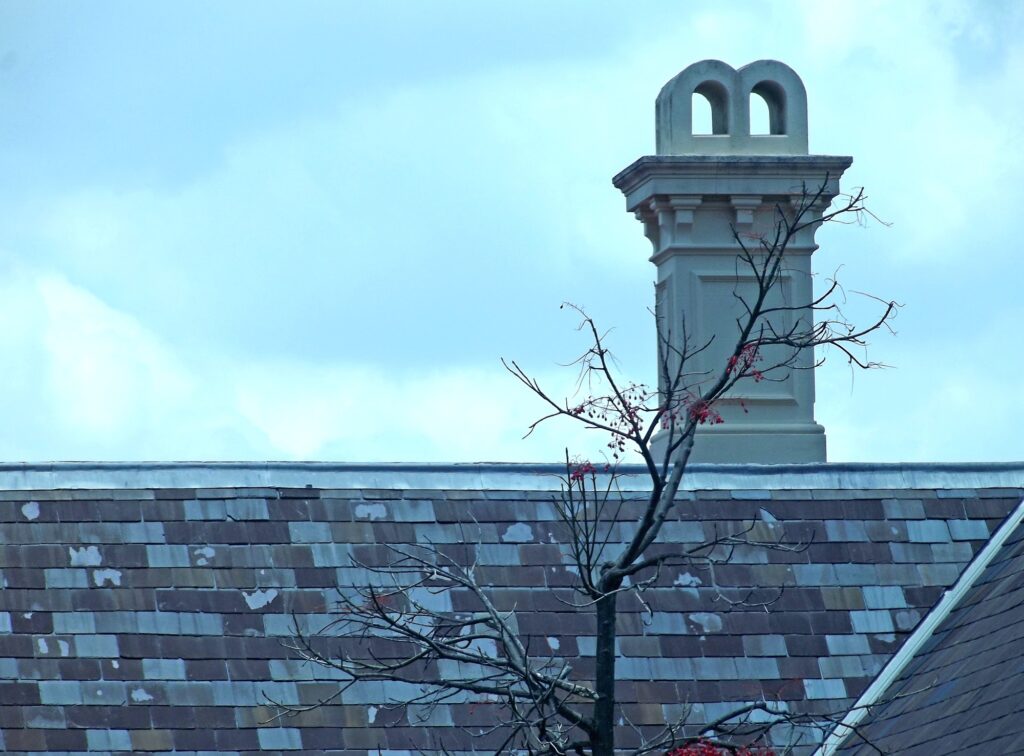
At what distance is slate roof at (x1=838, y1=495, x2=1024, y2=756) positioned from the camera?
357 inches

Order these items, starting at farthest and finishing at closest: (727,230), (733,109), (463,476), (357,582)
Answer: (733,109), (727,230), (463,476), (357,582)

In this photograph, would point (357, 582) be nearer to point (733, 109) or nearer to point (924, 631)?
point (924, 631)

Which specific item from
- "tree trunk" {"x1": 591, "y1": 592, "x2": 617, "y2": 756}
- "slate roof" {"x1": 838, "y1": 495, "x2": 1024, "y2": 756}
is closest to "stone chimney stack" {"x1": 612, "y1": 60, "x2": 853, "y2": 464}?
"slate roof" {"x1": 838, "y1": 495, "x2": 1024, "y2": 756}

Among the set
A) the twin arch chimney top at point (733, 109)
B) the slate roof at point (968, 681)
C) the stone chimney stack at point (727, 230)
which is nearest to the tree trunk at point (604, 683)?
the slate roof at point (968, 681)

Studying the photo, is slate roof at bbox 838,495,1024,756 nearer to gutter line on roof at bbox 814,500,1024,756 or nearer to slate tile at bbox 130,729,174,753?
gutter line on roof at bbox 814,500,1024,756

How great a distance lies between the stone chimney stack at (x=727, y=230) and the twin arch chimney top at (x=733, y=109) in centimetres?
1

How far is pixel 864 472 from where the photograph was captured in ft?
41.2

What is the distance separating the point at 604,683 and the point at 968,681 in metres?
3.34

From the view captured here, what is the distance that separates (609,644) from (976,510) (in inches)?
226

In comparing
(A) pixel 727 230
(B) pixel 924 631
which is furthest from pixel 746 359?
(A) pixel 727 230

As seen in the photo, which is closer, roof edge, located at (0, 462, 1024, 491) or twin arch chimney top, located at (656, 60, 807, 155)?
roof edge, located at (0, 462, 1024, 491)

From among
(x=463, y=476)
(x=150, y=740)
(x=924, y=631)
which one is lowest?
(x=150, y=740)

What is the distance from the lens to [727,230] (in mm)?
14242

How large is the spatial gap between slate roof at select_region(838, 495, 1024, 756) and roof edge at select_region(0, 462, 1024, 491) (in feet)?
2.33
